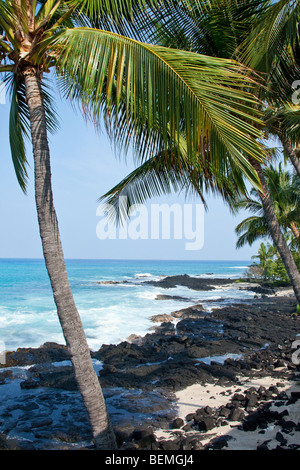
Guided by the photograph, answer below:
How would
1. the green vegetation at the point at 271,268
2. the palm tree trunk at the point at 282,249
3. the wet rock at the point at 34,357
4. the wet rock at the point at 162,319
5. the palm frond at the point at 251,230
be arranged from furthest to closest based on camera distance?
the green vegetation at the point at 271,268 → the palm frond at the point at 251,230 → the wet rock at the point at 162,319 → the wet rock at the point at 34,357 → the palm tree trunk at the point at 282,249

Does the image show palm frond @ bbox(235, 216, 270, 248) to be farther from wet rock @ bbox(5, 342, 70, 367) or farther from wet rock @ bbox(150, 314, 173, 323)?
wet rock @ bbox(5, 342, 70, 367)

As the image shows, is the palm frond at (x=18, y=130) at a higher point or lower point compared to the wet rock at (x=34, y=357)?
higher

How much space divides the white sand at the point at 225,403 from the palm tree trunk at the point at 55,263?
5.96 ft

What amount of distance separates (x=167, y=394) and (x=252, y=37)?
6495mm

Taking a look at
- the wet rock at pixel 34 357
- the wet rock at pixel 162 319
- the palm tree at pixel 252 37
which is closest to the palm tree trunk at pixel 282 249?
the palm tree at pixel 252 37

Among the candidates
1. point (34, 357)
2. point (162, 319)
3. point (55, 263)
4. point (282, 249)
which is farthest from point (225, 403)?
point (162, 319)

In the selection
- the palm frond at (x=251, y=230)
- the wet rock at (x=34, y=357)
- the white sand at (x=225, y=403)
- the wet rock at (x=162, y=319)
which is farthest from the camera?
the palm frond at (x=251, y=230)

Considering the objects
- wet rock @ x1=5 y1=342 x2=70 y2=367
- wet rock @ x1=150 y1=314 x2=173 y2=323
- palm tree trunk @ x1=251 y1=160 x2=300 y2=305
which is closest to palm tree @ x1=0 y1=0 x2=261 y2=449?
palm tree trunk @ x1=251 y1=160 x2=300 y2=305

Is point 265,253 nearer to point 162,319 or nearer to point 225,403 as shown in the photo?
point 162,319

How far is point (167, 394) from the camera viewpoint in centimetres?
689

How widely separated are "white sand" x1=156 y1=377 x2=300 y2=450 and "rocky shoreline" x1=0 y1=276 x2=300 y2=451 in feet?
0.06

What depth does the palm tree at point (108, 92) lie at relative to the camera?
299cm

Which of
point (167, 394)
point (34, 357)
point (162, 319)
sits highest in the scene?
point (167, 394)

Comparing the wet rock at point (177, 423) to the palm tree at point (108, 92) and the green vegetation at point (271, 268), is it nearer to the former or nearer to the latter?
the palm tree at point (108, 92)
